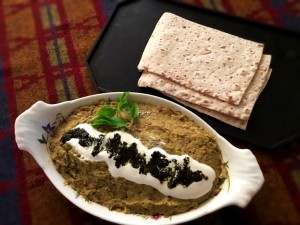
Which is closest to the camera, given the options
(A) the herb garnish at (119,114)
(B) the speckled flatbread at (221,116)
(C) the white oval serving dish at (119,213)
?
(C) the white oval serving dish at (119,213)

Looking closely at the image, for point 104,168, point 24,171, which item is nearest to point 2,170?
point 24,171

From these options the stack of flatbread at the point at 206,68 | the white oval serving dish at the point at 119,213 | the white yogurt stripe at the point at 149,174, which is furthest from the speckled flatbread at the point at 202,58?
the white yogurt stripe at the point at 149,174

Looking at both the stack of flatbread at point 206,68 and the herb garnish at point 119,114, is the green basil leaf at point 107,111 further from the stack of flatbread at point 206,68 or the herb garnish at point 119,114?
the stack of flatbread at point 206,68

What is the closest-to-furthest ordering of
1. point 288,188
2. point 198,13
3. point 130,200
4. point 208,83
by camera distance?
point 130,200 < point 288,188 < point 208,83 < point 198,13

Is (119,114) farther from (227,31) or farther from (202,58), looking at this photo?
(227,31)

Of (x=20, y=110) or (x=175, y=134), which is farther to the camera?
(x=20, y=110)

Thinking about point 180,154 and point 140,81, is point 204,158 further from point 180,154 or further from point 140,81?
point 140,81
